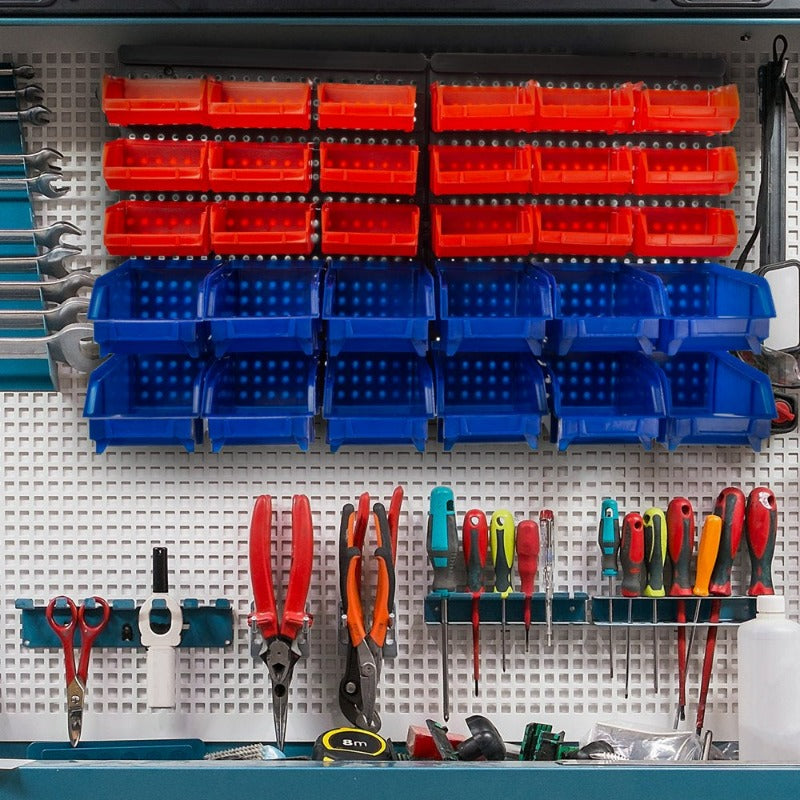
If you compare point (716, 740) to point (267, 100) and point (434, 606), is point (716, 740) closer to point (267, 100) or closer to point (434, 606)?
point (434, 606)

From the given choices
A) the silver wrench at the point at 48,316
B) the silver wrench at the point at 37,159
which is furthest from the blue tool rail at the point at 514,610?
the silver wrench at the point at 37,159

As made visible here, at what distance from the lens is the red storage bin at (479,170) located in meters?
1.67

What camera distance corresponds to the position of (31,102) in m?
1.77

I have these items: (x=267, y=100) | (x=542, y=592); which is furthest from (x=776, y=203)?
(x=267, y=100)

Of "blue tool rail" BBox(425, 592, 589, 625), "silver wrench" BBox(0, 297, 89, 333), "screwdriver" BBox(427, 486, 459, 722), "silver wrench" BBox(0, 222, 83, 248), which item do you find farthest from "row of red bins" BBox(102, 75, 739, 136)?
"blue tool rail" BBox(425, 592, 589, 625)

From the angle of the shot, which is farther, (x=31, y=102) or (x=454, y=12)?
(x=31, y=102)

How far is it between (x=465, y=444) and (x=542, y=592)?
317mm

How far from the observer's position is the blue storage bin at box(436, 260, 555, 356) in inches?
63.8

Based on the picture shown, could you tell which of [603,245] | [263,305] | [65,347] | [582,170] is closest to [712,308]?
[603,245]

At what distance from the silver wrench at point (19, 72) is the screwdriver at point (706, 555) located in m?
1.54

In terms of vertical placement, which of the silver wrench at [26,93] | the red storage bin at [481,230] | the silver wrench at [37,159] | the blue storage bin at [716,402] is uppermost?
the silver wrench at [26,93]

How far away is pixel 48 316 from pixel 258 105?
565mm

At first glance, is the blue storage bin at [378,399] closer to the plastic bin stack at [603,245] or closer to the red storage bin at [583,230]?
the plastic bin stack at [603,245]

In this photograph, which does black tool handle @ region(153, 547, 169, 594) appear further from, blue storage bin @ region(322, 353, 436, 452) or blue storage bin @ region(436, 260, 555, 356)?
blue storage bin @ region(436, 260, 555, 356)
